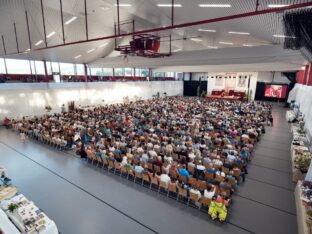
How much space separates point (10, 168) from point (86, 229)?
6.42m

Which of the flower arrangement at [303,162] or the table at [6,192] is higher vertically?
the flower arrangement at [303,162]

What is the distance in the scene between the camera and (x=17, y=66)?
2050 cm

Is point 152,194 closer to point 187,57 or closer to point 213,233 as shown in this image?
point 213,233

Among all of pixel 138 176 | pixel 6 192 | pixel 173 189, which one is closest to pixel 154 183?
pixel 138 176

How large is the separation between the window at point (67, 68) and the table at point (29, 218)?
22552 millimetres

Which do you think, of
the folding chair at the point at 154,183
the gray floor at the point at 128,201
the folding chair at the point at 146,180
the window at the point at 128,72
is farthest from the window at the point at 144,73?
the folding chair at the point at 154,183

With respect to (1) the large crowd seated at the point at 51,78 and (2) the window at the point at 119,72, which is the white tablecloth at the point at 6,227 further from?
(2) the window at the point at 119,72

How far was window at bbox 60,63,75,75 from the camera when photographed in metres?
24.6

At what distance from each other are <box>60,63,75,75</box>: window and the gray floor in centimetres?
1720

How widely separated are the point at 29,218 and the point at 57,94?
19.5m

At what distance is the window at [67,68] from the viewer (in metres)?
24.6

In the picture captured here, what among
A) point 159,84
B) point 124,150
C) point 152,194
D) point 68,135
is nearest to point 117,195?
point 152,194

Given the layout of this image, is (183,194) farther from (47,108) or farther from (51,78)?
(51,78)

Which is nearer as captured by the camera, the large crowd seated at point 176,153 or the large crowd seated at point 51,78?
the large crowd seated at point 176,153
